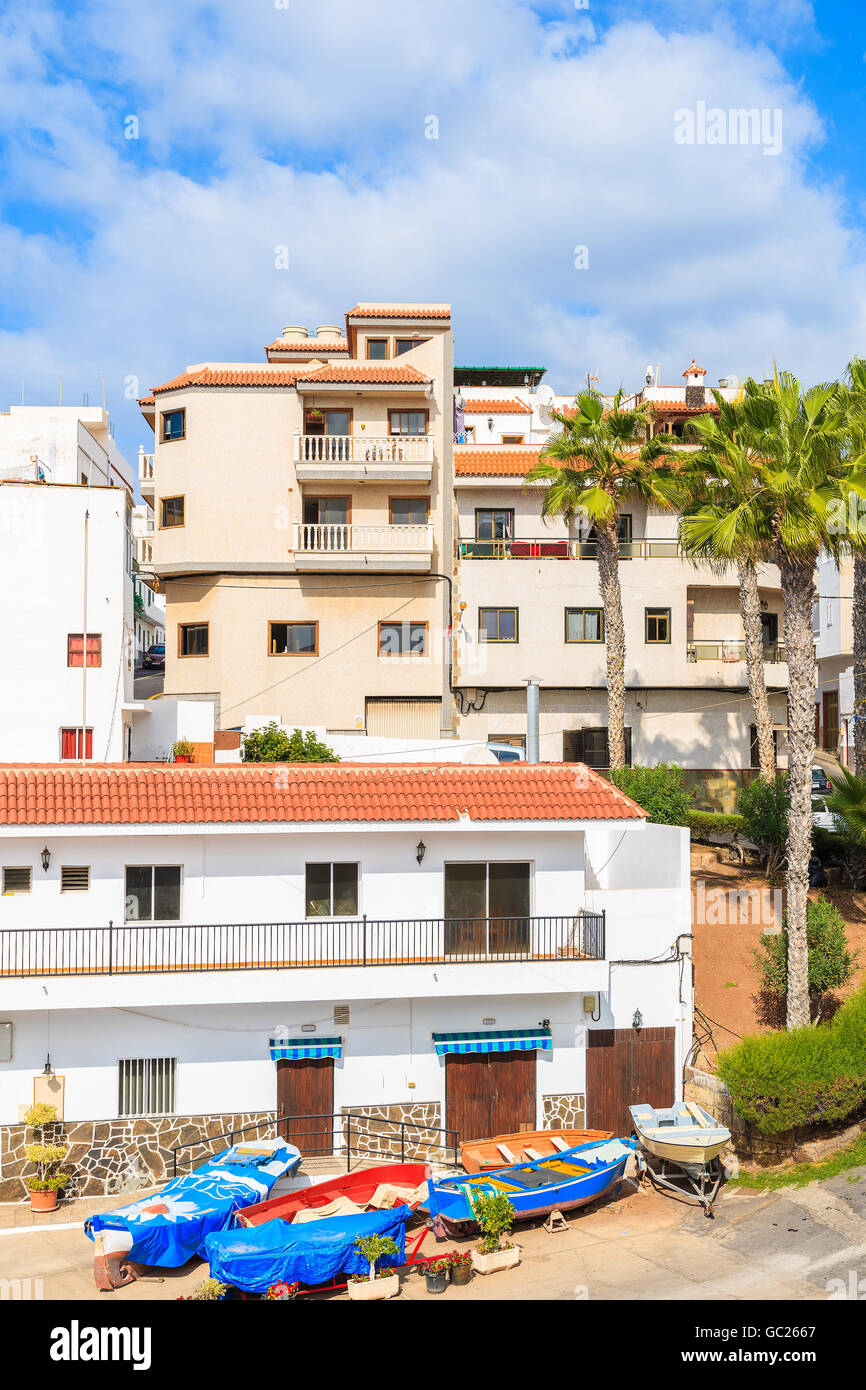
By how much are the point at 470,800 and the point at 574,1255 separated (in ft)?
26.8

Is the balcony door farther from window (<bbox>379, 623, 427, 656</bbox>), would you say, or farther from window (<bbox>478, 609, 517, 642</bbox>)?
window (<bbox>379, 623, 427, 656</bbox>)

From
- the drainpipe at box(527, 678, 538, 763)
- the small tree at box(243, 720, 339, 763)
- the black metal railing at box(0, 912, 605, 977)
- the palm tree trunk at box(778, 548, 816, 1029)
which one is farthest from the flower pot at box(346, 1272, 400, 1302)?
the small tree at box(243, 720, 339, 763)

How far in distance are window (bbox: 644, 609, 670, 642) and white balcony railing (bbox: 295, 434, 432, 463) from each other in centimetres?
1004

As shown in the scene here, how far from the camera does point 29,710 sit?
30578mm

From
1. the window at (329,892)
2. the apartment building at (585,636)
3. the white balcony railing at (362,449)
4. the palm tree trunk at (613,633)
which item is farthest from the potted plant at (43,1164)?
the white balcony railing at (362,449)

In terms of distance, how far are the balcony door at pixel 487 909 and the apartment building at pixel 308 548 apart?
58.0 feet

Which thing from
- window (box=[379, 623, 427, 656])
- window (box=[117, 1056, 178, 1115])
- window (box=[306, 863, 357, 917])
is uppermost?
window (box=[379, 623, 427, 656])

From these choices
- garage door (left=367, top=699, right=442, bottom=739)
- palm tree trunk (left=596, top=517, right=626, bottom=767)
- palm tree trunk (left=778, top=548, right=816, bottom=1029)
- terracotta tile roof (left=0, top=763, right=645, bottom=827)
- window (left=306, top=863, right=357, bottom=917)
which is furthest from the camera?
garage door (left=367, top=699, right=442, bottom=739)

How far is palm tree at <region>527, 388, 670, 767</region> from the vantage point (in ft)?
108

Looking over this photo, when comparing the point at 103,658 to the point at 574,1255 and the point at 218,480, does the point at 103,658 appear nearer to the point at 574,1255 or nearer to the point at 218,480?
the point at 218,480

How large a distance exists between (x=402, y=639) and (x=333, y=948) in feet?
68.5

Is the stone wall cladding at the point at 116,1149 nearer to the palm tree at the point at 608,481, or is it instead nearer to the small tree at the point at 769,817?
the small tree at the point at 769,817
